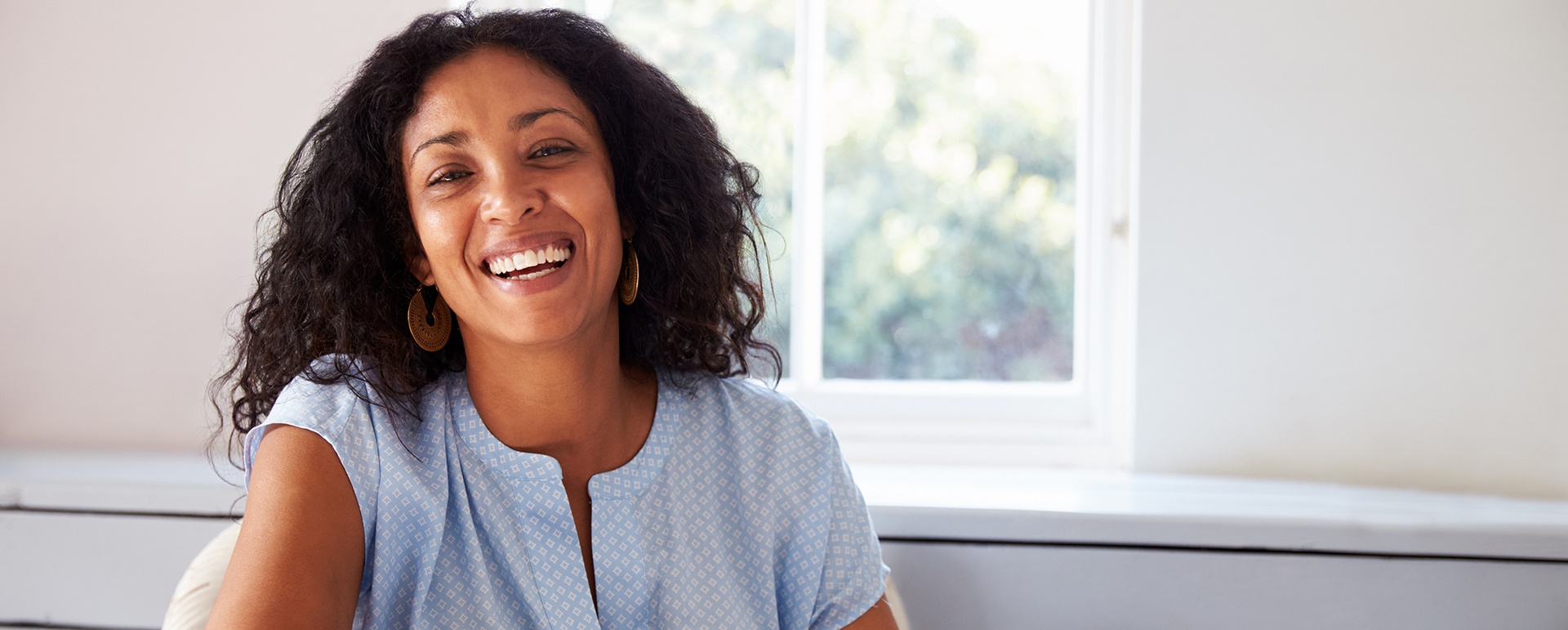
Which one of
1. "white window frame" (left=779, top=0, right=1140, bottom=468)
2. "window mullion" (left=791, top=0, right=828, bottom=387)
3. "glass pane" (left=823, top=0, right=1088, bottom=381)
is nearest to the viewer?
"white window frame" (left=779, top=0, right=1140, bottom=468)

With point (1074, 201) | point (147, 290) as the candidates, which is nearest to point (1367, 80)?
point (1074, 201)

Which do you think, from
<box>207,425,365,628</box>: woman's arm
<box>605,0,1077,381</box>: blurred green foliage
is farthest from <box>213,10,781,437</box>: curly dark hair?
<box>605,0,1077,381</box>: blurred green foliage

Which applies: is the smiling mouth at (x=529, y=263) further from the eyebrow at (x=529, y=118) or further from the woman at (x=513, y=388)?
the eyebrow at (x=529, y=118)

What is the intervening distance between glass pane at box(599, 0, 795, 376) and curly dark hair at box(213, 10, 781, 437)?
0.73 m

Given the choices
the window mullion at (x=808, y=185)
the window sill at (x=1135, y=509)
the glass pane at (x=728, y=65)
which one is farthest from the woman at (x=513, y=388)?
the glass pane at (x=728, y=65)

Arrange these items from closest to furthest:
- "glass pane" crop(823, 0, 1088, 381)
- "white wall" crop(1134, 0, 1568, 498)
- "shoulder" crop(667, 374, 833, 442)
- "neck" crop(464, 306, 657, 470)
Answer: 1. "neck" crop(464, 306, 657, 470)
2. "shoulder" crop(667, 374, 833, 442)
3. "white wall" crop(1134, 0, 1568, 498)
4. "glass pane" crop(823, 0, 1088, 381)

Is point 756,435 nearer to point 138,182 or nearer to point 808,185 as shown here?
point 808,185

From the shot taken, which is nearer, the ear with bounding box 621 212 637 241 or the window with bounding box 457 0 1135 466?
the ear with bounding box 621 212 637 241

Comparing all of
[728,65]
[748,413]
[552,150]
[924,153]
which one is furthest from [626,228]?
[924,153]

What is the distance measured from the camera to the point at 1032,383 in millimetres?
1973

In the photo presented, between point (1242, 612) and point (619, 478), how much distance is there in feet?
2.95

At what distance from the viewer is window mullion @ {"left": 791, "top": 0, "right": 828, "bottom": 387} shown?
1.90 m

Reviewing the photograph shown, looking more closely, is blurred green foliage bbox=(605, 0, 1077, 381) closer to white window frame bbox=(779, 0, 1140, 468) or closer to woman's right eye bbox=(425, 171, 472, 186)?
white window frame bbox=(779, 0, 1140, 468)

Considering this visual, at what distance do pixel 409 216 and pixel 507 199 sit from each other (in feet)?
0.56
